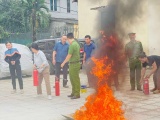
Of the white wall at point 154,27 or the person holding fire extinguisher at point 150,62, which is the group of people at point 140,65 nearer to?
the person holding fire extinguisher at point 150,62

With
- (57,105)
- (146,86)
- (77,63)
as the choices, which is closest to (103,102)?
(57,105)

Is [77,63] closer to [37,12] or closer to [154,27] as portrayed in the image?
[154,27]

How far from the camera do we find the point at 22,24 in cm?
2891

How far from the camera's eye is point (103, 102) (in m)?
5.43

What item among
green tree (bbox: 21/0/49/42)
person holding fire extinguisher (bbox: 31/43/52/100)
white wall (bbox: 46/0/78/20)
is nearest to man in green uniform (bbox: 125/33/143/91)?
person holding fire extinguisher (bbox: 31/43/52/100)

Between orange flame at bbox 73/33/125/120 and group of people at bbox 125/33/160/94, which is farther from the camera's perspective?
group of people at bbox 125/33/160/94

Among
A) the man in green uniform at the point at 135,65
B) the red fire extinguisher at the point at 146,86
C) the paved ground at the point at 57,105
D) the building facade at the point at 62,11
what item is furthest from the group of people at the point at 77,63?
the building facade at the point at 62,11

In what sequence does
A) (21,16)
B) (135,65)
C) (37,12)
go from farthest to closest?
(21,16) → (37,12) → (135,65)

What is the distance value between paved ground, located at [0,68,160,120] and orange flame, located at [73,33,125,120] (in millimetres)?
785

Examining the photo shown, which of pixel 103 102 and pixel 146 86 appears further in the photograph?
pixel 146 86

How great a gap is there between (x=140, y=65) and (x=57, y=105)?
278 cm

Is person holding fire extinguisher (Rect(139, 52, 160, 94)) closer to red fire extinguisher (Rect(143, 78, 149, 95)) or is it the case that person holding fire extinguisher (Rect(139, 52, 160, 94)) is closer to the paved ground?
red fire extinguisher (Rect(143, 78, 149, 95))

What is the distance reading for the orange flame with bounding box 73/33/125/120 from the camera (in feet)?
17.7

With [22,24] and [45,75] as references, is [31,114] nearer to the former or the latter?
[45,75]
